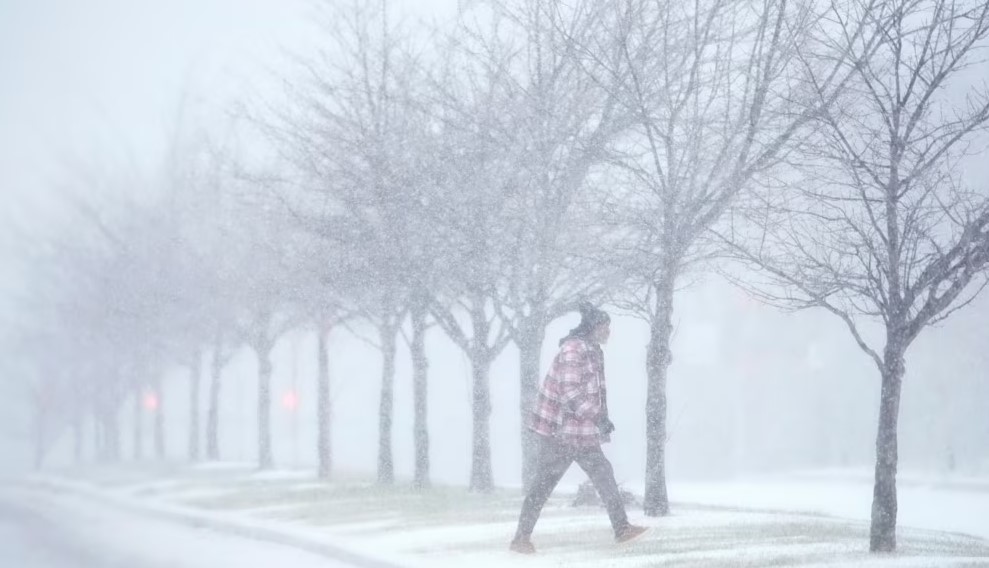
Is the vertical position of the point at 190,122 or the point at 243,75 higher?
the point at 190,122

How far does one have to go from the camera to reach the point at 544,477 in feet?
33.9

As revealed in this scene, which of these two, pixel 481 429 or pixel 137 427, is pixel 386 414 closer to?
pixel 481 429

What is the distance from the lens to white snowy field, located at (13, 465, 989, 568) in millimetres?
9836

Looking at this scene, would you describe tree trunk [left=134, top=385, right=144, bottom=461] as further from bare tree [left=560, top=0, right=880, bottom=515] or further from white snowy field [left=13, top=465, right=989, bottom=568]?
bare tree [left=560, top=0, right=880, bottom=515]

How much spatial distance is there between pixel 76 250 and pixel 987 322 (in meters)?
23.2

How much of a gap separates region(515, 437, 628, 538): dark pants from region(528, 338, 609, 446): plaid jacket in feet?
0.35

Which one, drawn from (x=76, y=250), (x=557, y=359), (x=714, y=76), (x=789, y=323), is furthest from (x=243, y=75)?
(x=789, y=323)

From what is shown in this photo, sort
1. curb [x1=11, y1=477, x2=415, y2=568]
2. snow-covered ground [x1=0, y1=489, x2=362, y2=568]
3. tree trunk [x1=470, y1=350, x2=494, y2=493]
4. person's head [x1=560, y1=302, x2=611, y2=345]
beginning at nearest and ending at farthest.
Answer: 1. person's head [x1=560, y1=302, x2=611, y2=345]
2. curb [x1=11, y1=477, x2=415, y2=568]
3. snow-covered ground [x1=0, y1=489, x2=362, y2=568]
4. tree trunk [x1=470, y1=350, x2=494, y2=493]

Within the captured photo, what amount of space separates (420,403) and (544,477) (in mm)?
9633

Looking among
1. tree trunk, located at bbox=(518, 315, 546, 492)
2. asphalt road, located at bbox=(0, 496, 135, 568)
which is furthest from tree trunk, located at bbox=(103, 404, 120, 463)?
tree trunk, located at bbox=(518, 315, 546, 492)

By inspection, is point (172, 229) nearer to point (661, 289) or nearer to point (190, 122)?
point (190, 122)

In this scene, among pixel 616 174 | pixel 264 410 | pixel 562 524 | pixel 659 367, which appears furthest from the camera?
pixel 264 410

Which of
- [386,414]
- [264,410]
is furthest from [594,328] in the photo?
[264,410]

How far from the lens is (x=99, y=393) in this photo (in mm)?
40969
